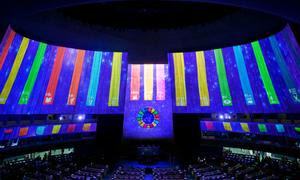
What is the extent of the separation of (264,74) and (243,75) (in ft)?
6.31

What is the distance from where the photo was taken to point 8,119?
54.0 ft

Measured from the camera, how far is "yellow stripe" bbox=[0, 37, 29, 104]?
1556 cm

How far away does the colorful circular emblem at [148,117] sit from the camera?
75.8ft

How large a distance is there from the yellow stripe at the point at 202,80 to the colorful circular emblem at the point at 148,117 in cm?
547

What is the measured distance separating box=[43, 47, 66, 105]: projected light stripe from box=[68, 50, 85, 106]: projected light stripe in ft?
4.82

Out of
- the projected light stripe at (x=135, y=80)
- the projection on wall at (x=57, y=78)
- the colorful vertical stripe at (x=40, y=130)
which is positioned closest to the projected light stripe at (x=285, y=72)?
the projected light stripe at (x=135, y=80)

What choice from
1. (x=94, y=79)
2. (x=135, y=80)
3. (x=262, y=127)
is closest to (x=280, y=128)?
(x=262, y=127)

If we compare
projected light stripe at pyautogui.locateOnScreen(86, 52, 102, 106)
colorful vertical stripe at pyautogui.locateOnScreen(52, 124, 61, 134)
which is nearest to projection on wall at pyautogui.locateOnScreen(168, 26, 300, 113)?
projected light stripe at pyautogui.locateOnScreen(86, 52, 102, 106)

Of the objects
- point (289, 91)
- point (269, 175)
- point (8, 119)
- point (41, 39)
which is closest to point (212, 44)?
point (289, 91)

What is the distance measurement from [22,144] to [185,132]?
1630 centimetres

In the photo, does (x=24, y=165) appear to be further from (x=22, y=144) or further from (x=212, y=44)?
(x=212, y=44)

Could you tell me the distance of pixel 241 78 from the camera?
1888cm

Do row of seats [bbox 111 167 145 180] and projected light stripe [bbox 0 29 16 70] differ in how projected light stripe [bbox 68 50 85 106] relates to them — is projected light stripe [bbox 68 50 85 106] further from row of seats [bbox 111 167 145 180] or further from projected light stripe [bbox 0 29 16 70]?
row of seats [bbox 111 167 145 180]

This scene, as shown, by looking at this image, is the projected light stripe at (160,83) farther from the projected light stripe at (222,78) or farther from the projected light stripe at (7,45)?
the projected light stripe at (7,45)
